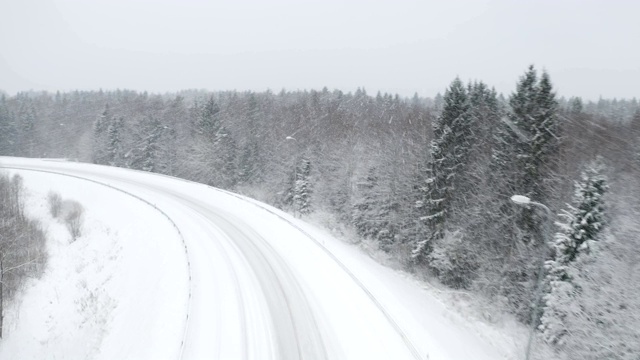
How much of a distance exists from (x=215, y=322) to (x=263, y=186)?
160 feet

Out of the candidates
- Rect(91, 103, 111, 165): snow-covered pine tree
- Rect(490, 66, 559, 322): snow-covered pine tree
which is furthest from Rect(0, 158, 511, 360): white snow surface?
Rect(91, 103, 111, 165): snow-covered pine tree

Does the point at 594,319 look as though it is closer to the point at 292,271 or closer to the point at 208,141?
the point at 292,271

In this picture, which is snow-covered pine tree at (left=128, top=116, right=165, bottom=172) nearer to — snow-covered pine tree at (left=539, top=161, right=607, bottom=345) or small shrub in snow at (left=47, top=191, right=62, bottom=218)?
small shrub in snow at (left=47, top=191, right=62, bottom=218)

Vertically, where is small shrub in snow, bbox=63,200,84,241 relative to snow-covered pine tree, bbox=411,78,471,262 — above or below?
below

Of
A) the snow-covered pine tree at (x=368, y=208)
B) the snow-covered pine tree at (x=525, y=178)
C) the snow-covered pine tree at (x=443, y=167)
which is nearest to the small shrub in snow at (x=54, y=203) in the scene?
the snow-covered pine tree at (x=368, y=208)

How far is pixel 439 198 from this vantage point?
32.5 metres

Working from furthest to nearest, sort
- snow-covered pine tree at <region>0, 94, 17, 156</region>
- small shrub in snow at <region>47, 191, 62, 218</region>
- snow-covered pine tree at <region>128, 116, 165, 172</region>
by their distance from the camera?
1. snow-covered pine tree at <region>0, 94, 17, 156</region>
2. snow-covered pine tree at <region>128, 116, 165, 172</region>
3. small shrub in snow at <region>47, 191, 62, 218</region>

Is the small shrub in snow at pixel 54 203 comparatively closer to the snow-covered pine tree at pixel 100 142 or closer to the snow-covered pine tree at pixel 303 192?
the snow-covered pine tree at pixel 303 192

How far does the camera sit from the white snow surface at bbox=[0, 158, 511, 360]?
12586 mm

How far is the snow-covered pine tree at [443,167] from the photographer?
106ft

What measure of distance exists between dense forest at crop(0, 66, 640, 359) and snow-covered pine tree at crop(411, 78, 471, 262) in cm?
12

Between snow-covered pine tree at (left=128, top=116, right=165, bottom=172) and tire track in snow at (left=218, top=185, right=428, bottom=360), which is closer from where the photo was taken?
tire track in snow at (left=218, top=185, right=428, bottom=360)

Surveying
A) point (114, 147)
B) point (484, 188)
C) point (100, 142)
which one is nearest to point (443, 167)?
point (484, 188)

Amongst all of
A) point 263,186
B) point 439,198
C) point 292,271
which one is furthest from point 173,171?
point 292,271
